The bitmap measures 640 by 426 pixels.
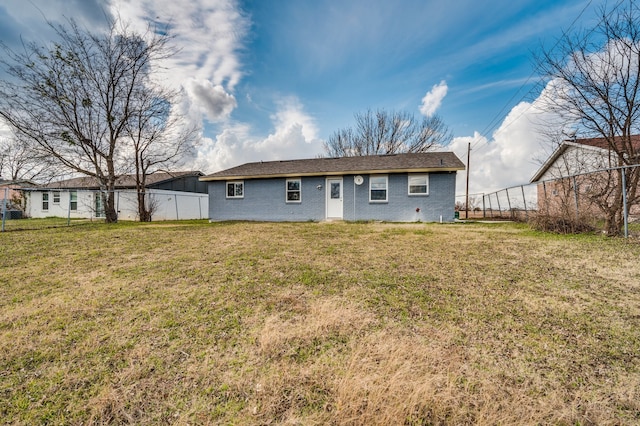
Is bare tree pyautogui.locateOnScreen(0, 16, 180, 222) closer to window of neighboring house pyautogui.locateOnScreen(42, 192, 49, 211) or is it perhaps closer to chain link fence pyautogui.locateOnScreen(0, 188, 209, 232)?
chain link fence pyautogui.locateOnScreen(0, 188, 209, 232)

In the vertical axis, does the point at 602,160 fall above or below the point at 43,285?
above

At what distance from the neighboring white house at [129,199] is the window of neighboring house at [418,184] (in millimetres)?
15264

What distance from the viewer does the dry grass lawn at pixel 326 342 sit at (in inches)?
63.0

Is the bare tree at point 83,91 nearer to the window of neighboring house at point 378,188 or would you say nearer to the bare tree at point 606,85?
the window of neighboring house at point 378,188

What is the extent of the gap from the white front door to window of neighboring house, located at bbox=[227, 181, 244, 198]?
480 centimetres

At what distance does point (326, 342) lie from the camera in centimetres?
225

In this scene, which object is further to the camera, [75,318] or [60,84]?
[60,84]

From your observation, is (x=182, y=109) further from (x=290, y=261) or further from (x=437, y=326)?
(x=437, y=326)

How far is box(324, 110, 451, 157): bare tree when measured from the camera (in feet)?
77.3

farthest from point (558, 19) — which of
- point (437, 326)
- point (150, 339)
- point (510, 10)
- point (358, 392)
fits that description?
point (150, 339)

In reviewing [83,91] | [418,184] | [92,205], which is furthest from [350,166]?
[92,205]

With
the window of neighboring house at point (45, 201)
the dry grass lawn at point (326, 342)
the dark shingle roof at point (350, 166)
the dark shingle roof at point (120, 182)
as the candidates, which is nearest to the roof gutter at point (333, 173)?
the dark shingle roof at point (350, 166)

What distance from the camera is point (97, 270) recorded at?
425cm

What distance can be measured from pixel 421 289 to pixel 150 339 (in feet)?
9.95
